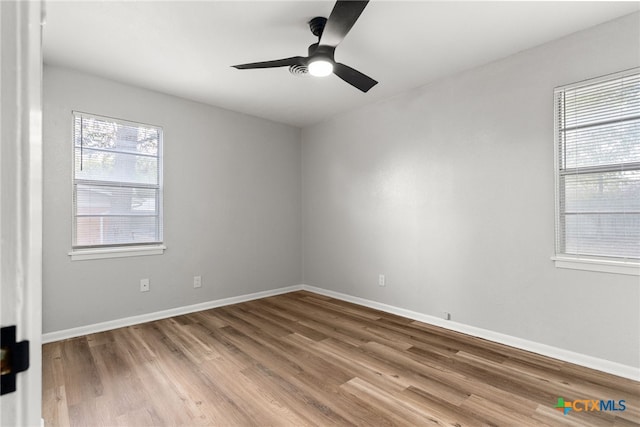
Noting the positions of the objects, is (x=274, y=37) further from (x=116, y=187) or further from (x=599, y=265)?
(x=599, y=265)

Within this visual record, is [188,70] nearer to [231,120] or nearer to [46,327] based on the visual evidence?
[231,120]

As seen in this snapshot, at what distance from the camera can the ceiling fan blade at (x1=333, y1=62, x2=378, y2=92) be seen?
234 centimetres

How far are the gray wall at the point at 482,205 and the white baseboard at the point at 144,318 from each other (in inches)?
51.0

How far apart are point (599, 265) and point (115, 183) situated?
440 cm

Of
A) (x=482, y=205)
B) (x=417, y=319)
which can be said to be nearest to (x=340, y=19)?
(x=482, y=205)

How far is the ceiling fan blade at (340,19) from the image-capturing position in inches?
65.4

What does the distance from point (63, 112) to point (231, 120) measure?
1.77 m

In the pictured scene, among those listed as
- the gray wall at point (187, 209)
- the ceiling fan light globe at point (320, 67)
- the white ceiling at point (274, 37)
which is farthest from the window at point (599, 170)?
the gray wall at point (187, 209)

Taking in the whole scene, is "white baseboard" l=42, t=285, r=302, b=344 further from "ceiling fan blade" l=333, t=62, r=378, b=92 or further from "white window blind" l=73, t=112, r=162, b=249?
"ceiling fan blade" l=333, t=62, r=378, b=92

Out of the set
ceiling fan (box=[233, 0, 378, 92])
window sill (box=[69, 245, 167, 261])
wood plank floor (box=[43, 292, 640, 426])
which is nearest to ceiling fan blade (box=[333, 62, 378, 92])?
ceiling fan (box=[233, 0, 378, 92])

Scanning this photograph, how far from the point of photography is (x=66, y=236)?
303 centimetres

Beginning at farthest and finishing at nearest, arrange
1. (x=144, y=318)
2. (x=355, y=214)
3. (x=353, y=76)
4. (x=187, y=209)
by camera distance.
→ (x=355, y=214), (x=187, y=209), (x=144, y=318), (x=353, y=76)

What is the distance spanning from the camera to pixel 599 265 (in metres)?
2.37

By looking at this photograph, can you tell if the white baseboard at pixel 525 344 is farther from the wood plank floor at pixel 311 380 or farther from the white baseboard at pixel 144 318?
the white baseboard at pixel 144 318
